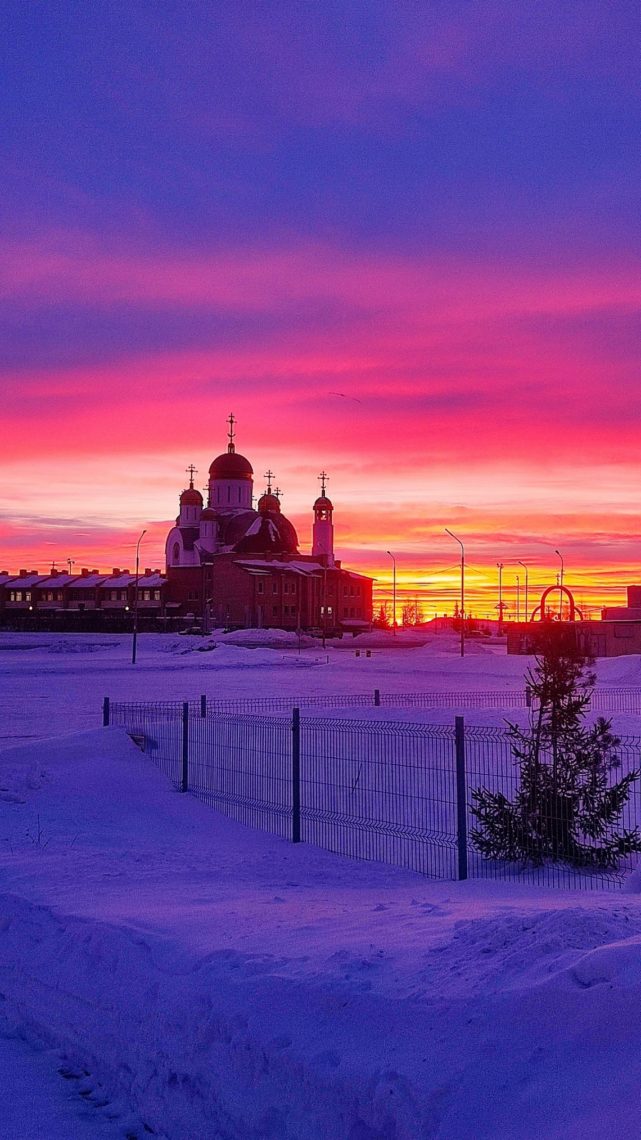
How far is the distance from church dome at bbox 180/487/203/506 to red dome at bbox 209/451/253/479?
2.89m

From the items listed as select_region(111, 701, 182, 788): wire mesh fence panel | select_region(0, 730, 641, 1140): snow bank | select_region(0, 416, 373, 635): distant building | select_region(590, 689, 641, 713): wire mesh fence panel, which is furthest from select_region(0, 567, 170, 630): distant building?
select_region(0, 730, 641, 1140): snow bank

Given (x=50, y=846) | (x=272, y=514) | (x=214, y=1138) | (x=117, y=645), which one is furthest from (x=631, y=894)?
(x=272, y=514)

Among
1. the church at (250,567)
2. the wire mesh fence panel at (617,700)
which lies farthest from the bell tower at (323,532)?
the wire mesh fence panel at (617,700)

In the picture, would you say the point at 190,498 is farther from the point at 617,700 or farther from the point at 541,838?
the point at 541,838

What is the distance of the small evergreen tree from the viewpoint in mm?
11875

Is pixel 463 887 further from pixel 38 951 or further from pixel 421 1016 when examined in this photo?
pixel 421 1016

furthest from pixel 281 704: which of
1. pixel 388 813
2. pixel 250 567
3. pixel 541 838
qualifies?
pixel 250 567

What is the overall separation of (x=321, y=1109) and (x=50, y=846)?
7.76 m

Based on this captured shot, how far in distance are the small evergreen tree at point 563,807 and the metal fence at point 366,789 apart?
117 millimetres

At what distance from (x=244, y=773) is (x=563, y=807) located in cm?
548

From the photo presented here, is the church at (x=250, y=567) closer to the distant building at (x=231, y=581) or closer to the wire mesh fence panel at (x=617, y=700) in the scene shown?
the distant building at (x=231, y=581)

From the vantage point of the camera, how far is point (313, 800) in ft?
49.1

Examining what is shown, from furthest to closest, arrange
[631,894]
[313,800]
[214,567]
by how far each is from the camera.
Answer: [214,567], [313,800], [631,894]

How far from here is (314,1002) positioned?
5.92m
